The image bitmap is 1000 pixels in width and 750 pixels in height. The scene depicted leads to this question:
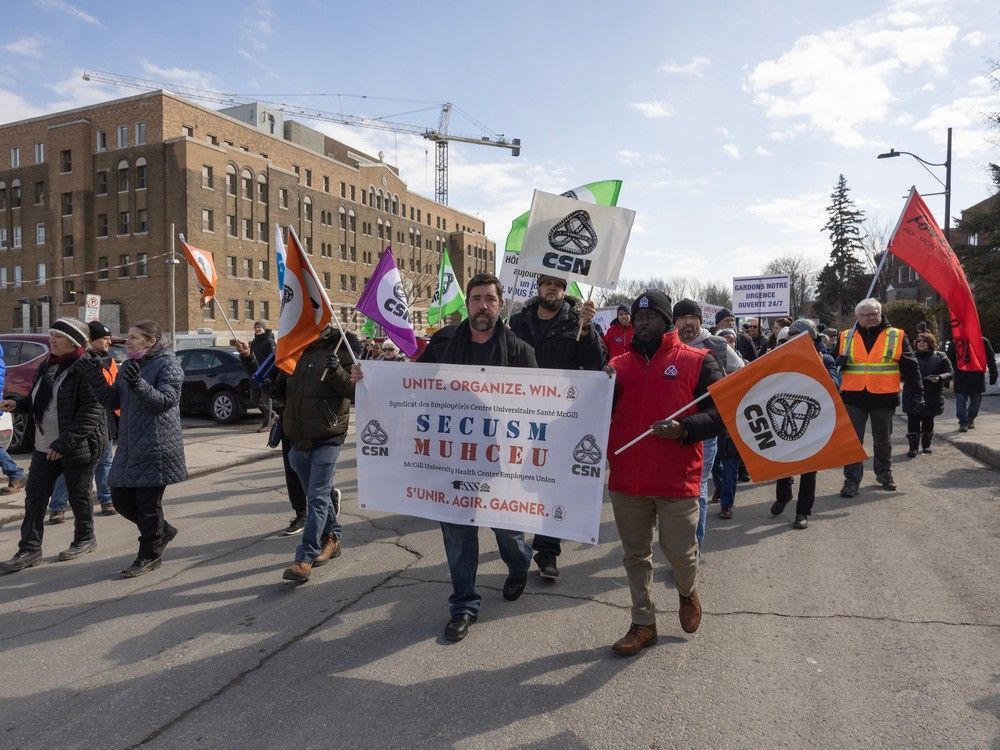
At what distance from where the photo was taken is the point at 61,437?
19.3 ft

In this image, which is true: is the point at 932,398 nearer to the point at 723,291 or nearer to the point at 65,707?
the point at 65,707

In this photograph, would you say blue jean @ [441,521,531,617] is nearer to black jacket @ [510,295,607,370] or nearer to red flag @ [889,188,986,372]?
black jacket @ [510,295,607,370]

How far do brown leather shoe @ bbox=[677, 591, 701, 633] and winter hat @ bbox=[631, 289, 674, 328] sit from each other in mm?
1559

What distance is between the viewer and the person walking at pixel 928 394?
36.1 feet

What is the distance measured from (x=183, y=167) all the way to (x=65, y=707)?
53111mm

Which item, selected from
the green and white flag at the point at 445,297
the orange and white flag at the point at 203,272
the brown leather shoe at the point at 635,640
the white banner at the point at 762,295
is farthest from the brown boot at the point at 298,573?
the white banner at the point at 762,295

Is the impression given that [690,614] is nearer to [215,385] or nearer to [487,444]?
[487,444]

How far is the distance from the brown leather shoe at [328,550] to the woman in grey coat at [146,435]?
3.94ft

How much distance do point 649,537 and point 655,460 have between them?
464 millimetres

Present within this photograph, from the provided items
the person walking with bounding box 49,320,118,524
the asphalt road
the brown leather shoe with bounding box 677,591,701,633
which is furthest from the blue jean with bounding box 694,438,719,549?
the person walking with bounding box 49,320,118,524

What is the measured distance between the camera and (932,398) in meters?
11.2

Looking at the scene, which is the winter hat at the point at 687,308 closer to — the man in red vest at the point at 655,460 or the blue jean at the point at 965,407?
the man in red vest at the point at 655,460

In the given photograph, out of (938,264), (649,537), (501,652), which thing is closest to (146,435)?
(501,652)

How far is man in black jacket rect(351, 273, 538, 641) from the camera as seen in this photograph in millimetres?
4352
